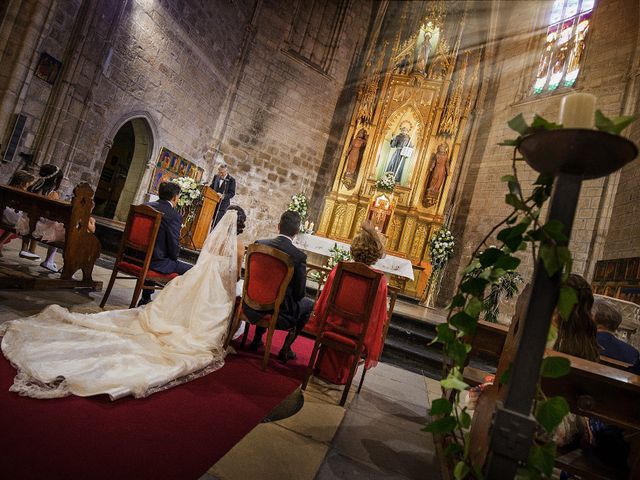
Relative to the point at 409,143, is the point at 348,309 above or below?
below

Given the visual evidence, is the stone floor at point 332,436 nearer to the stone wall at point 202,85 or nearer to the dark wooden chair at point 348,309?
the dark wooden chair at point 348,309

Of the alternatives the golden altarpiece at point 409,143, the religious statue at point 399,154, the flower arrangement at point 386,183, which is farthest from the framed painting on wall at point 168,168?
the religious statue at point 399,154

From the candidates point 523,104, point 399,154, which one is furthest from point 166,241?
point 523,104

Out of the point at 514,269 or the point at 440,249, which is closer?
the point at 514,269

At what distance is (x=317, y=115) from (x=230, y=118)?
3.00 m

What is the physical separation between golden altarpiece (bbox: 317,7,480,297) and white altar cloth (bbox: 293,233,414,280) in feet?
4.37

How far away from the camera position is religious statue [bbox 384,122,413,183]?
1079 centimetres

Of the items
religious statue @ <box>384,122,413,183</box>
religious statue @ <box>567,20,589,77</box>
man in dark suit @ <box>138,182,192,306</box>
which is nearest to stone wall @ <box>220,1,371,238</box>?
religious statue @ <box>384,122,413,183</box>

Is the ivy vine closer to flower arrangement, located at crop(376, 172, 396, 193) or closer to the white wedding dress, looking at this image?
the white wedding dress

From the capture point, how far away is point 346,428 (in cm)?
238

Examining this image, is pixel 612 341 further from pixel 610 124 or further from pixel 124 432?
pixel 124 432

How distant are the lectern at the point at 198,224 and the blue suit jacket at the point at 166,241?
3801 mm

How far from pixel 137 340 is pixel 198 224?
17.3ft

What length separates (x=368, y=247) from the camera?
124 inches
